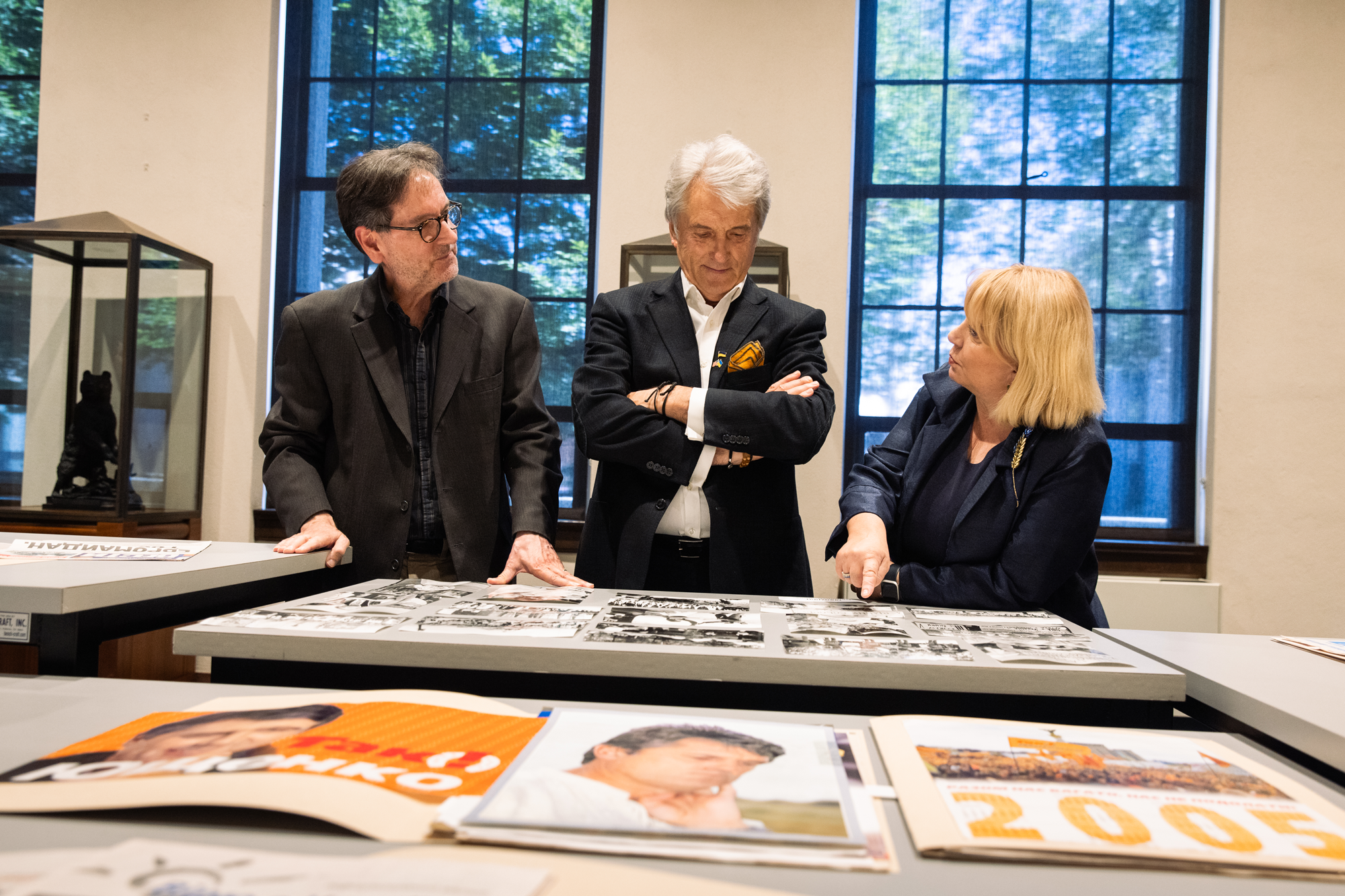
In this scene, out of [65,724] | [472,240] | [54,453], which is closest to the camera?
[65,724]

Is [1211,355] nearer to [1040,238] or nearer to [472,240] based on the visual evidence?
[1040,238]

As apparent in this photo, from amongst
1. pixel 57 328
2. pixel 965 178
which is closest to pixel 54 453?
pixel 57 328

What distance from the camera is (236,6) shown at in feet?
13.8

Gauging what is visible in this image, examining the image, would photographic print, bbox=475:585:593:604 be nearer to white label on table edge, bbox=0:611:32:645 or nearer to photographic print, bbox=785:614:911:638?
photographic print, bbox=785:614:911:638

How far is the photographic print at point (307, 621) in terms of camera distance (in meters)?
1.13

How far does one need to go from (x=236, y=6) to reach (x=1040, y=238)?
4.13 meters

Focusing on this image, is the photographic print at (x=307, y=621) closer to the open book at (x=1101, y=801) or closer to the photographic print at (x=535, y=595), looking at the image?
the photographic print at (x=535, y=595)

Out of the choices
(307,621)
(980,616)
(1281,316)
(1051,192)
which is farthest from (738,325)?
(1281,316)

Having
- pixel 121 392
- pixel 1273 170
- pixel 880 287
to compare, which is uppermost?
pixel 1273 170

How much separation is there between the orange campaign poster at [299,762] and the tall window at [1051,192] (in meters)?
3.54

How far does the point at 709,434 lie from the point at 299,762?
3.92 ft

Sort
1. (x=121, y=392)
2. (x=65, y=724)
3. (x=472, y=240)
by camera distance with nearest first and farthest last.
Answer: (x=65, y=724)
(x=121, y=392)
(x=472, y=240)

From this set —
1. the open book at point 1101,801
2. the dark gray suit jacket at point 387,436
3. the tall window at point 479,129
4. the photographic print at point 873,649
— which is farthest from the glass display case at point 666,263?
the open book at point 1101,801

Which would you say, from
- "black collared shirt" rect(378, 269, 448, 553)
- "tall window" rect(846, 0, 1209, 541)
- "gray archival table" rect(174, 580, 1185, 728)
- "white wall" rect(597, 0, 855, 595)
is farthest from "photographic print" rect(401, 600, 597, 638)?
"tall window" rect(846, 0, 1209, 541)
